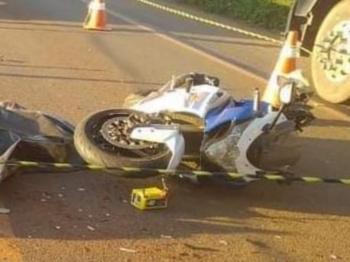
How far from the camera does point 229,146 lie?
224 inches

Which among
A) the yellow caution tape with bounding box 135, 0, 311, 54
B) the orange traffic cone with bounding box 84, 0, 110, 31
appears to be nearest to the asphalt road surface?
the orange traffic cone with bounding box 84, 0, 110, 31

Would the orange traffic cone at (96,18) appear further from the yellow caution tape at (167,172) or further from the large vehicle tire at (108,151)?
the yellow caution tape at (167,172)

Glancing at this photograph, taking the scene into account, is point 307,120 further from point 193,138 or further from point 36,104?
point 36,104

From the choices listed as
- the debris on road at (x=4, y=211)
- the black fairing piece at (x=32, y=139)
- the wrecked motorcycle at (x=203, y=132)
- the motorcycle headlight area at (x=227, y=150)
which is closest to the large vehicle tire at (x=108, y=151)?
the wrecked motorcycle at (x=203, y=132)

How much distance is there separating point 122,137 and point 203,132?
55cm

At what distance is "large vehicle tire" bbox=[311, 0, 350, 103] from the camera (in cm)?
913

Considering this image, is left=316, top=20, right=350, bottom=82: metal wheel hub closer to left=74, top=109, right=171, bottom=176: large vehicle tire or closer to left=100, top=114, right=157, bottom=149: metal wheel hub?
left=100, top=114, right=157, bottom=149: metal wheel hub

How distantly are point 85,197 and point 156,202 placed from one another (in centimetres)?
48

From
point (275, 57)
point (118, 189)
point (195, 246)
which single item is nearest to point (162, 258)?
point (195, 246)

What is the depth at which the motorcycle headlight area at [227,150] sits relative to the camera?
569cm

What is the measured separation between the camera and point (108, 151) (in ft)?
18.7

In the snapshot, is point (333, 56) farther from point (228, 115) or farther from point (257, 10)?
point (257, 10)

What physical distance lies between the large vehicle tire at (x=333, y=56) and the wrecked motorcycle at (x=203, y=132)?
3.27 m

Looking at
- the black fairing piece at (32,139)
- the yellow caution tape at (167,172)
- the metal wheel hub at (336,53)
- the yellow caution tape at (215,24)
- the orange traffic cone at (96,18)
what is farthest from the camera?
the yellow caution tape at (215,24)
